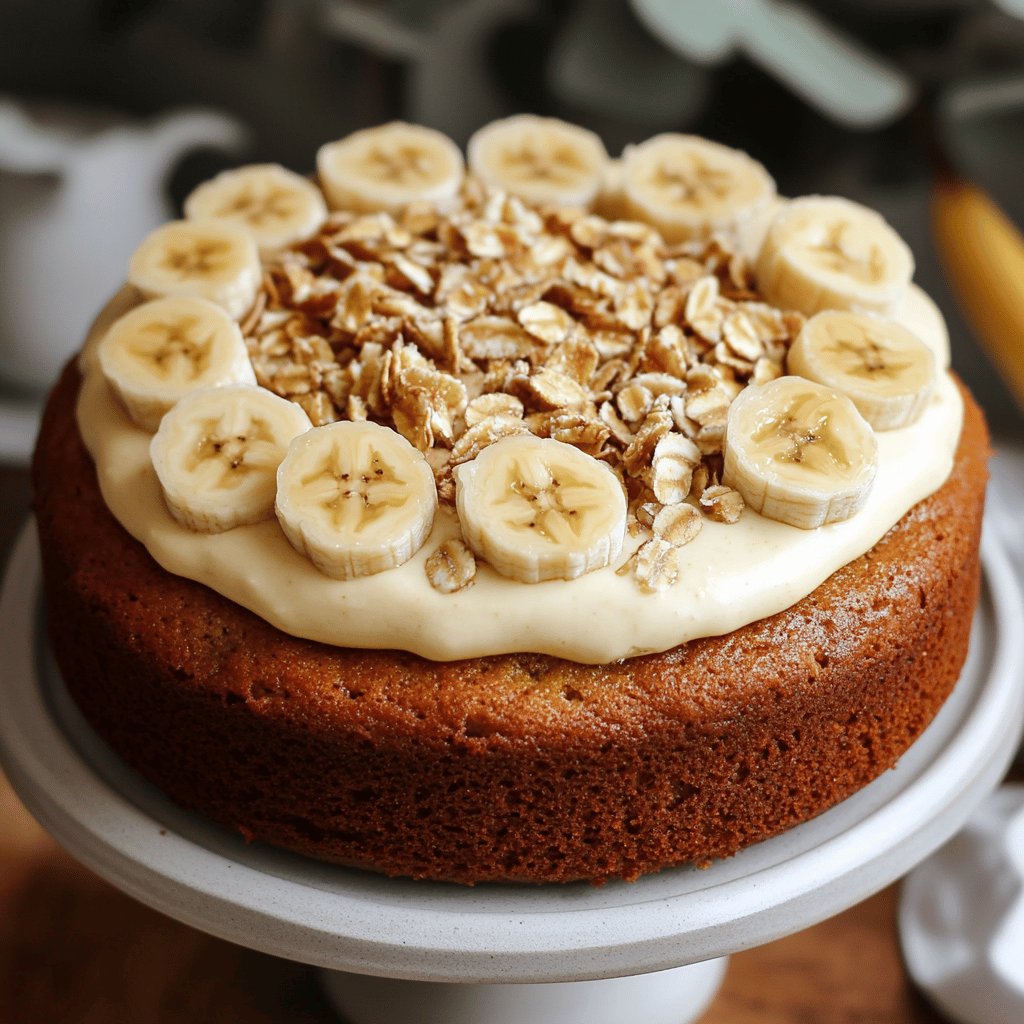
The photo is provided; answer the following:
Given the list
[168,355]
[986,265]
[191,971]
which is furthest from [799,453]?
[986,265]

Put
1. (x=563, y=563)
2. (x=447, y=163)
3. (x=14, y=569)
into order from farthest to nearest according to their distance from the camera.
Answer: (x=447, y=163) → (x=14, y=569) → (x=563, y=563)

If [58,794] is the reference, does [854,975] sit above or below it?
below

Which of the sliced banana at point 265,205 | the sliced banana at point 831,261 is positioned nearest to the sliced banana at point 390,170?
the sliced banana at point 265,205

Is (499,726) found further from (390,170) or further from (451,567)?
(390,170)

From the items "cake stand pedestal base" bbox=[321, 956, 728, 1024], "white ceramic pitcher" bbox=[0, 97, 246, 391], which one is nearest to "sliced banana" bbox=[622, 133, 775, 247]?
"cake stand pedestal base" bbox=[321, 956, 728, 1024]

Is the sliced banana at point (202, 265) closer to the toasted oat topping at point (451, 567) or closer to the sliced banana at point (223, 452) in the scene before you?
the sliced banana at point (223, 452)

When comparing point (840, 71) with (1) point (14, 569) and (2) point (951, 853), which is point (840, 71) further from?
(1) point (14, 569)

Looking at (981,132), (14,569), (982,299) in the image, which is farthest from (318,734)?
(981,132)
